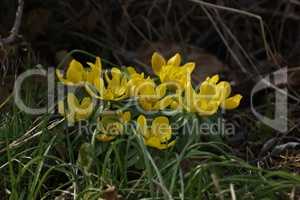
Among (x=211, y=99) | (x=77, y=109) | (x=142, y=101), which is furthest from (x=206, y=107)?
(x=77, y=109)

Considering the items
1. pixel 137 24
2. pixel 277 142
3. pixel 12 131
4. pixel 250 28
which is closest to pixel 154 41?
pixel 137 24

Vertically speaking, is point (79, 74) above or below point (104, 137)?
above

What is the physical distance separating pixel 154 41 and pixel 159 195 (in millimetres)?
1308

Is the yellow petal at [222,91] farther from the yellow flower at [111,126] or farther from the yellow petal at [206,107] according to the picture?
the yellow flower at [111,126]

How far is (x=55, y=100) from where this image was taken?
1743 mm

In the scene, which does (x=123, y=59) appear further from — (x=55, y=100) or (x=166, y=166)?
(x=166, y=166)

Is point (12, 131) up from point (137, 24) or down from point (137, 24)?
down

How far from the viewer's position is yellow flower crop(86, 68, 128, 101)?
1.48 metres

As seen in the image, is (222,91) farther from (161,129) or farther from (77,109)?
(77,109)

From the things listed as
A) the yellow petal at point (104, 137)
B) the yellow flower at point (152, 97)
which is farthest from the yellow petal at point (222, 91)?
the yellow petal at point (104, 137)

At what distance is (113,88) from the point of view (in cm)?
150

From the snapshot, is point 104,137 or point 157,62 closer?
point 104,137

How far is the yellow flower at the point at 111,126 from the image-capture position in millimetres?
1447

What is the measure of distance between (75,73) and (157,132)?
0.23 metres
